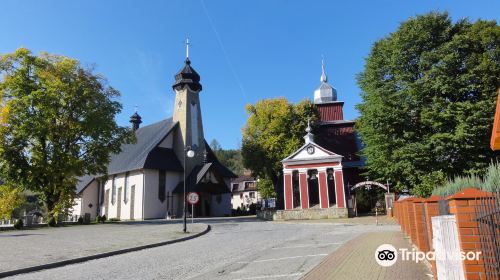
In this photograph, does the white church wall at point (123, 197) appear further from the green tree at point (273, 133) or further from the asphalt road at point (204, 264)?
the asphalt road at point (204, 264)

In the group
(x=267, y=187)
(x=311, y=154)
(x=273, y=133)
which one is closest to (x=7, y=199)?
(x=311, y=154)

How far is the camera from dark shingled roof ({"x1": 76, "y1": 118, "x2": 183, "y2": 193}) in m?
44.8

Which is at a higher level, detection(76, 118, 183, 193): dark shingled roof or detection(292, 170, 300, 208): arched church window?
detection(76, 118, 183, 193): dark shingled roof

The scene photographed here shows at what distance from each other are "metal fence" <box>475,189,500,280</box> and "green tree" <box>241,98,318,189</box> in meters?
41.0

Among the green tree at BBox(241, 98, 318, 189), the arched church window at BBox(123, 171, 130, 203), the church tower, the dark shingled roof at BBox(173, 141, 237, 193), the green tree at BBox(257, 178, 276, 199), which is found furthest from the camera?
the green tree at BBox(257, 178, 276, 199)

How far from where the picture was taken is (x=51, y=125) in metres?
30.1

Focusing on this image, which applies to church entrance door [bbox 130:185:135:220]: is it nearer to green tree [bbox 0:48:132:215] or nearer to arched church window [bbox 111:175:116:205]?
arched church window [bbox 111:175:116:205]

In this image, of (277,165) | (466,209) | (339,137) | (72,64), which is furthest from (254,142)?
(466,209)

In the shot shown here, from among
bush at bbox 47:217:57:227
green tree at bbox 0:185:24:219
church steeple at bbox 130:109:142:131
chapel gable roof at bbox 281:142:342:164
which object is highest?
church steeple at bbox 130:109:142:131

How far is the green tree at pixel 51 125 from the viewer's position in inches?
1121

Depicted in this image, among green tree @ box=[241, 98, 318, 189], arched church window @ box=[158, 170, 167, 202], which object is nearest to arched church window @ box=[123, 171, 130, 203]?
arched church window @ box=[158, 170, 167, 202]

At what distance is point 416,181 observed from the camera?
25547 millimetres

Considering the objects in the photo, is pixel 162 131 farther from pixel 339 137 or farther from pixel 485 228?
pixel 485 228

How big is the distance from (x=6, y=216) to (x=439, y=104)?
3264 centimetres
